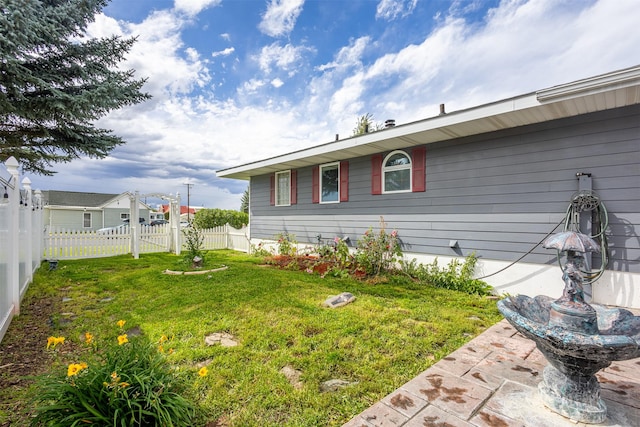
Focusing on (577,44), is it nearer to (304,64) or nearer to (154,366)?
(304,64)

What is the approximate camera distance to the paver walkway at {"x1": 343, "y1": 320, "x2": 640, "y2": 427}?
1645 mm

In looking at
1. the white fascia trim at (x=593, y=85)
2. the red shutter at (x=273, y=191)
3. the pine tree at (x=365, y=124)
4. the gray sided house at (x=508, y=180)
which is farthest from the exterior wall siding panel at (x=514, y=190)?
the pine tree at (x=365, y=124)

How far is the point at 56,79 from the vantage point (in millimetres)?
6707

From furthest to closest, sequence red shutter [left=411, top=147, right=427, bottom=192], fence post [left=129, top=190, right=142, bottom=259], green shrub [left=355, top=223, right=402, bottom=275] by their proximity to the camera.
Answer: fence post [left=129, top=190, right=142, bottom=259], green shrub [left=355, top=223, right=402, bottom=275], red shutter [left=411, top=147, right=427, bottom=192]

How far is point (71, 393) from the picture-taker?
5.27 ft

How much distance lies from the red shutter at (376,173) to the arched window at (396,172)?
88mm

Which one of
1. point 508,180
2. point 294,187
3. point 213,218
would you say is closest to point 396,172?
point 508,180

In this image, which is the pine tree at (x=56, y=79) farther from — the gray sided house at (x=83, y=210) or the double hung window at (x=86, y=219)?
the double hung window at (x=86, y=219)

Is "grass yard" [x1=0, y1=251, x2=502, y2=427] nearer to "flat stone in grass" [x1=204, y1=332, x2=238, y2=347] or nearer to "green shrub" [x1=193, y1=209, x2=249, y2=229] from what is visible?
"flat stone in grass" [x1=204, y1=332, x2=238, y2=347]

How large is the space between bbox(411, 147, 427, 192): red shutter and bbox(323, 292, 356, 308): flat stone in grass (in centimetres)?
286

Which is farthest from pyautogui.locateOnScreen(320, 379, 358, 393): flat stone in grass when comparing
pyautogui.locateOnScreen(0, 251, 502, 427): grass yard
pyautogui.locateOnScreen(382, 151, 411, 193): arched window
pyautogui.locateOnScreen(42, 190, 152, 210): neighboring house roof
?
pyautogui.locateOnScreen(42, 190, 152, 210): neighboring house roof

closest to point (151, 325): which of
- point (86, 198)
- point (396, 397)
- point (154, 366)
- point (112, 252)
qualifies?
point (154, 366)

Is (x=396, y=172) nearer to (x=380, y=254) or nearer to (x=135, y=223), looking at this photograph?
(x=380, y=254)

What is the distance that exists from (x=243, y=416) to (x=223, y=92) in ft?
31.4
